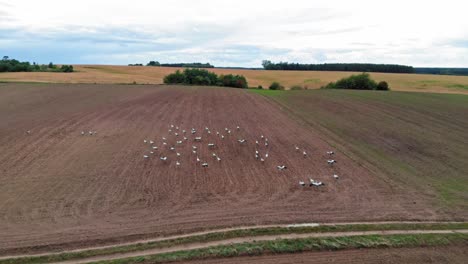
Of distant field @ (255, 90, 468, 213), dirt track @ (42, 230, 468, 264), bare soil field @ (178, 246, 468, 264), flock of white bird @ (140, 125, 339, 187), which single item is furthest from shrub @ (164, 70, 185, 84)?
bare soil field @ (178, 246, 468, 264)

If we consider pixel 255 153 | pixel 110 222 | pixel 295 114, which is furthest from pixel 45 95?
pixel 110 222

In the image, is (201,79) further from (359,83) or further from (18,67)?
(18,67)

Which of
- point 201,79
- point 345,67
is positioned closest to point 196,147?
point 201,79

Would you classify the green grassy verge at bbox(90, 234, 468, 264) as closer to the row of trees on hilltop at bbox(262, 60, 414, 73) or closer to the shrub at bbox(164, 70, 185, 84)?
the shrub at bbox(164, 70, 185, 84)

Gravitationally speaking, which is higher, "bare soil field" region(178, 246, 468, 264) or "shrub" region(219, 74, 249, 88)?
"shrub" region(219, 74, 249, 88)

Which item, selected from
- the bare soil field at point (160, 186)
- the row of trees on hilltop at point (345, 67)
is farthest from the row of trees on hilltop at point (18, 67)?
the row of trees on hilltop at point (345, 67)

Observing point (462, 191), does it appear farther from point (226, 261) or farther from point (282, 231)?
point (226, 261)
